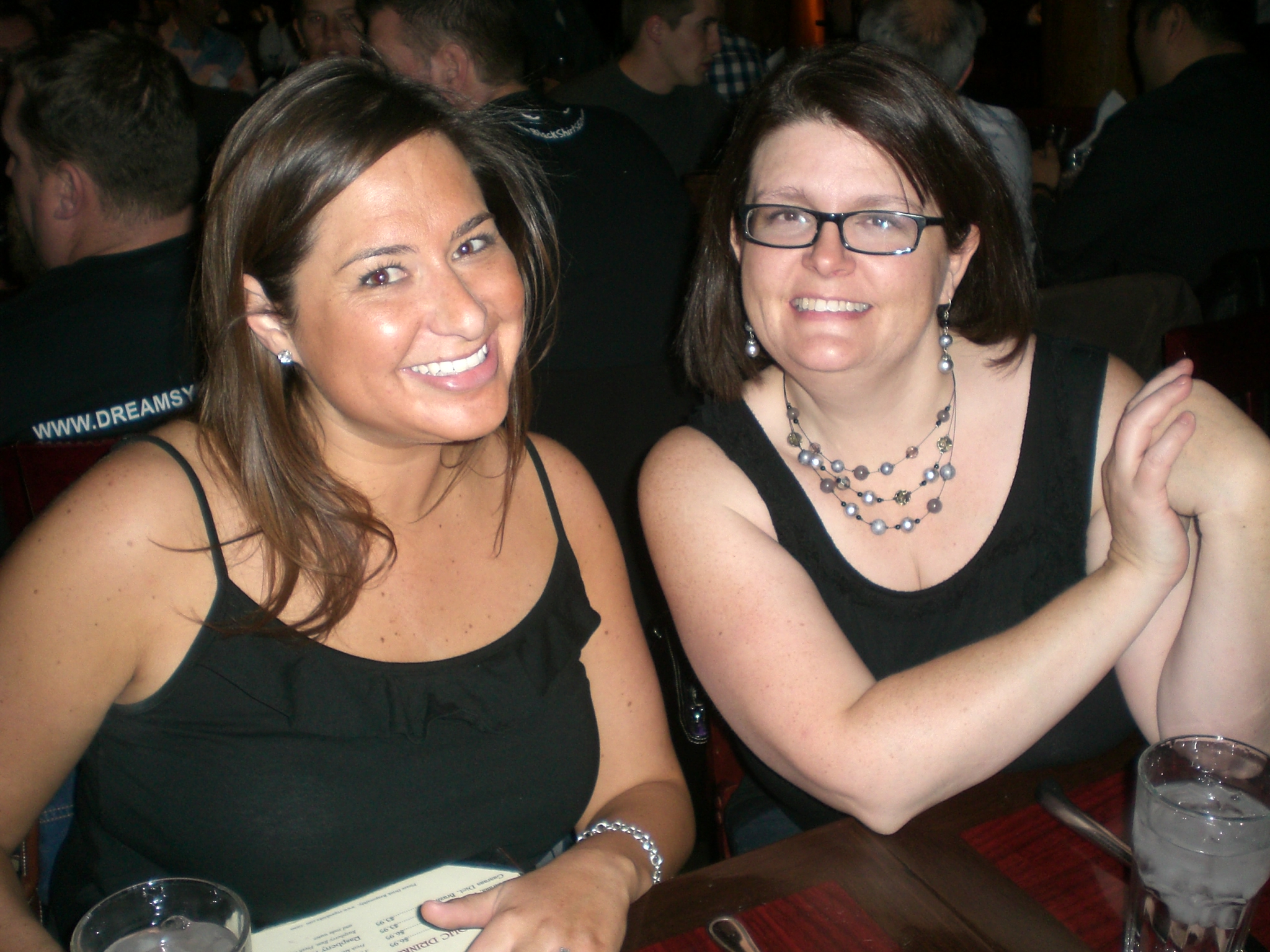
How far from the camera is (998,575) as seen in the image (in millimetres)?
1556

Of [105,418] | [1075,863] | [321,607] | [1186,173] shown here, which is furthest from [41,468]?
[1186,173]

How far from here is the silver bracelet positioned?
138cm

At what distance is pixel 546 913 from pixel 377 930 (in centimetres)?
19

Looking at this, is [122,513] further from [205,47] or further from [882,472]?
[205,47]

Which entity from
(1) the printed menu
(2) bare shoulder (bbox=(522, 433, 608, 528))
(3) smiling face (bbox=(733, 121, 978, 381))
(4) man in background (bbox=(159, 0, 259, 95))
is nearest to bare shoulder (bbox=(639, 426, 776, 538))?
(2) bare shoulder (bbox=(522, 433, 608, 528))

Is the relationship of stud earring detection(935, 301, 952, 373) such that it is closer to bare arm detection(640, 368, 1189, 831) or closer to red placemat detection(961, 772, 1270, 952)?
bare arm detection(640, 368, 1189, 831)

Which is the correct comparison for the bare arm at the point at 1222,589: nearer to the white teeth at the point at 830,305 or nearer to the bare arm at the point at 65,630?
the white teeth at the point at 830,305

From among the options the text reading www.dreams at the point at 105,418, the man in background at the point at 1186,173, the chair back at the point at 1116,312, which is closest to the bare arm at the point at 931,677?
the chair back at the point at 1116,312

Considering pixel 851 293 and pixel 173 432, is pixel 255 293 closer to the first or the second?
pixel 173 432

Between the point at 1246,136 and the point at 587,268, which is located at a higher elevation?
the point at 1246,136

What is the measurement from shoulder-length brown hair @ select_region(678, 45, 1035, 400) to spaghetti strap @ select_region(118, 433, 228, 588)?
0.85 metres

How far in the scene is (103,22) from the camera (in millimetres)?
5070

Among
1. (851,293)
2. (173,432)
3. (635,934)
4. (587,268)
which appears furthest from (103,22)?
(635,934)

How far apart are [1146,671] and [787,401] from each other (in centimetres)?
70
